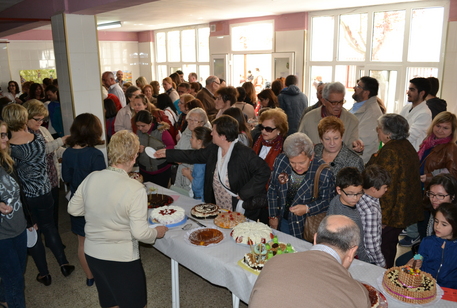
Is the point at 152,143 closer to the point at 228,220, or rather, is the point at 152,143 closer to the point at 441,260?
the point at 228,220

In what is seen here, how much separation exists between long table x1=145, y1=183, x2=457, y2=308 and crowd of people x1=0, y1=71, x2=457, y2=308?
0.81 ft

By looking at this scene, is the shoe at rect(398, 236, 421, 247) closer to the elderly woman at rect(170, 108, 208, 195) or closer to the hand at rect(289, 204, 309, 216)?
the hand at rect(289, 204, 309, 216)

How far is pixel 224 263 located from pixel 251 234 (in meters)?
0.30

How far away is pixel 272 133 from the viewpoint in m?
3.35

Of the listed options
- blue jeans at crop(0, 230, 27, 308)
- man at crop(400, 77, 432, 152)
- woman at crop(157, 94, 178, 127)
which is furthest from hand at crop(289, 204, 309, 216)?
woman at crop(157, 94, 178, 127)

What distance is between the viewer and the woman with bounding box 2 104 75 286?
9.99 feet

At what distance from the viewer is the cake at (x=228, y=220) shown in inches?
106

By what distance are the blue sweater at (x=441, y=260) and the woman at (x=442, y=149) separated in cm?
138

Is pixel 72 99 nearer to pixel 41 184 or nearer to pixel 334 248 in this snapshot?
pixel 41 184

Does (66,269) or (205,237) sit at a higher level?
(205,237)

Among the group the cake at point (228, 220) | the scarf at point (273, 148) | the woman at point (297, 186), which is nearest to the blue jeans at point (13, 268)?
the cake at point (228, 220)

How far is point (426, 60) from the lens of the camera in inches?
272

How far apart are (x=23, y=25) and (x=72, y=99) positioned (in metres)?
3.01

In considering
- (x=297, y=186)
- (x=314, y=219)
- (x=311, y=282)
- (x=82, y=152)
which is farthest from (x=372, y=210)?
(x=82, y=152)
